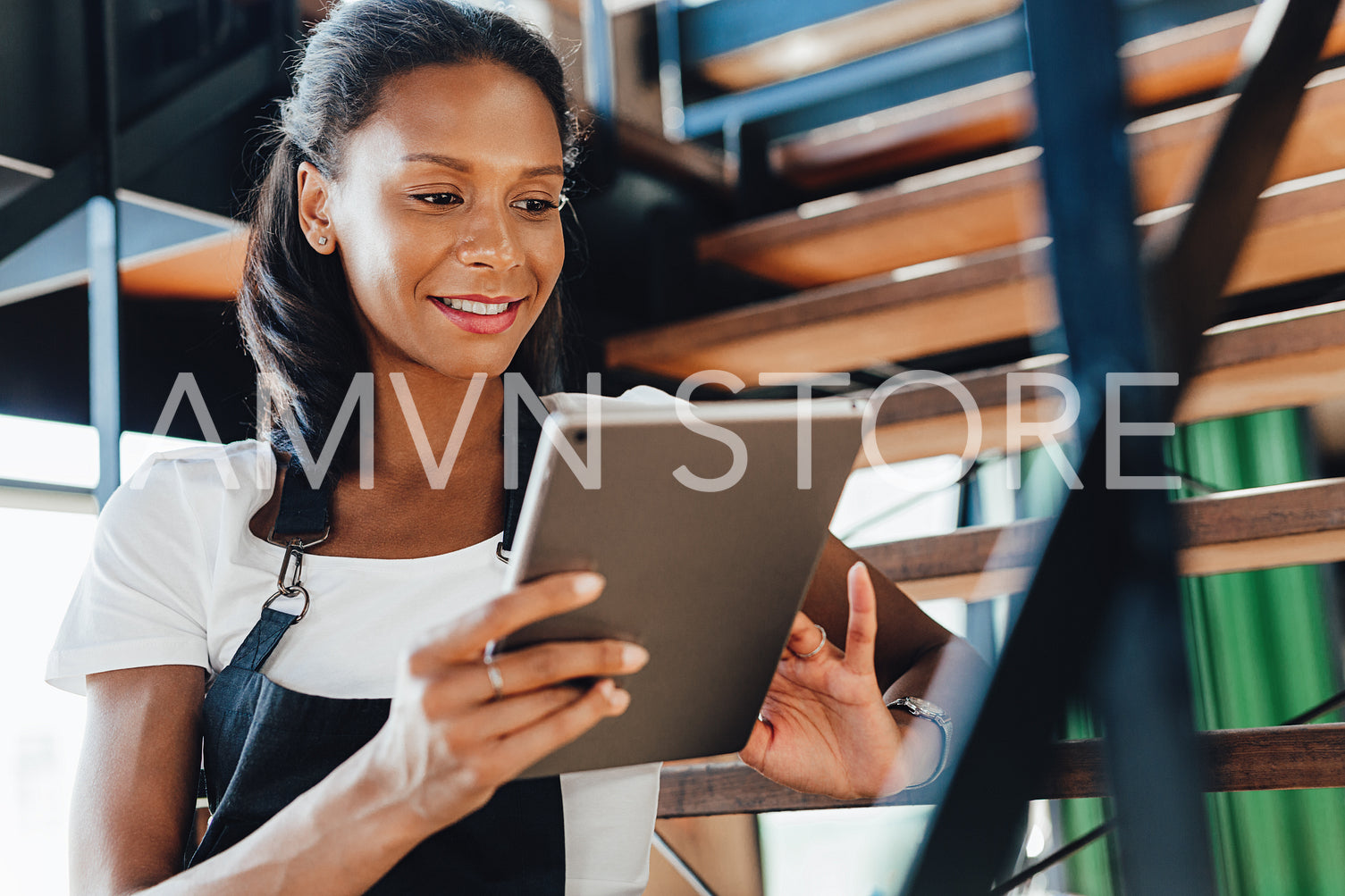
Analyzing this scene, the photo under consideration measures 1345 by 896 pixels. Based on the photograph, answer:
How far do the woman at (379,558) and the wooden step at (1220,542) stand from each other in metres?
0.32

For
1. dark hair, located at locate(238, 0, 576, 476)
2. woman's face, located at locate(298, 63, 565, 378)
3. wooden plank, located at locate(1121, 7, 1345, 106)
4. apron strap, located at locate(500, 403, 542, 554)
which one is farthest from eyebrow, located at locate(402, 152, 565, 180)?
wooden plank, located at locate(1121, 7, 1345, 106)

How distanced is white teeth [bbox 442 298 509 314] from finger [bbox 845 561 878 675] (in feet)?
1.40

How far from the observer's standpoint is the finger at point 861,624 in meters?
1.00

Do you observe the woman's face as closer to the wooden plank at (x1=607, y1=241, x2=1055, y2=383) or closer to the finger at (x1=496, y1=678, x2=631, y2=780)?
the finger at (x1=496, y1=678, x2=631, y2=780)

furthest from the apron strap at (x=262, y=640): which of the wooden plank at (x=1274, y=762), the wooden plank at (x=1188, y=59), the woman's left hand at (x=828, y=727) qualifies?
the wooden plank at (x=1188, y=59)

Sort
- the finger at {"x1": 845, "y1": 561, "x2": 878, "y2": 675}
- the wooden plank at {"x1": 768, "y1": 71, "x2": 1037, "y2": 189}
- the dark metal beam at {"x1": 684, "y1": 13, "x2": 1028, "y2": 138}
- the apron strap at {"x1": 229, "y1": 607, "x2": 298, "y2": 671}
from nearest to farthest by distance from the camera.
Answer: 1. the finger at {"x1": 845, "y1": 561, "x2": 878, "y2": 675}
2. the apron strap at {"x1": 229, "y1": 607, "x2": 298, "y2": 671}
3. the wooden plank at {"x1": 768, "y1": 71, "x2": 1037, "y2": 189}
4. the dark metal beam at {"x1": 684, "y1": 13, "x2": 1028, "y2": 138}

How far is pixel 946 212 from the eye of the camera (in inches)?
83.6

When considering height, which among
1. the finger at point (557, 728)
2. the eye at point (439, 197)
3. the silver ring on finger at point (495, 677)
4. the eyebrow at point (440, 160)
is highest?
the eyebrow at point (440, 160)

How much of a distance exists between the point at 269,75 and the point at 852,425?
170 centimetres

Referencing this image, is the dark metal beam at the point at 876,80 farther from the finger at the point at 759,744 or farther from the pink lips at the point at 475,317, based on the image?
the finger at the point at 759,744

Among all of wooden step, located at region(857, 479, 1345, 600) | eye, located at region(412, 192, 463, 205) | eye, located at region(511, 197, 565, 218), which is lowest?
wooden step, located at region(857, 479, 1345, 600)

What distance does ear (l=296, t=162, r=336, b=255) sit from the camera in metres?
1.25

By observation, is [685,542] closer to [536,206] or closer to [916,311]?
[536,206]

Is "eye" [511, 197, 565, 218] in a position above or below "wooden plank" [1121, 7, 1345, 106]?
below
